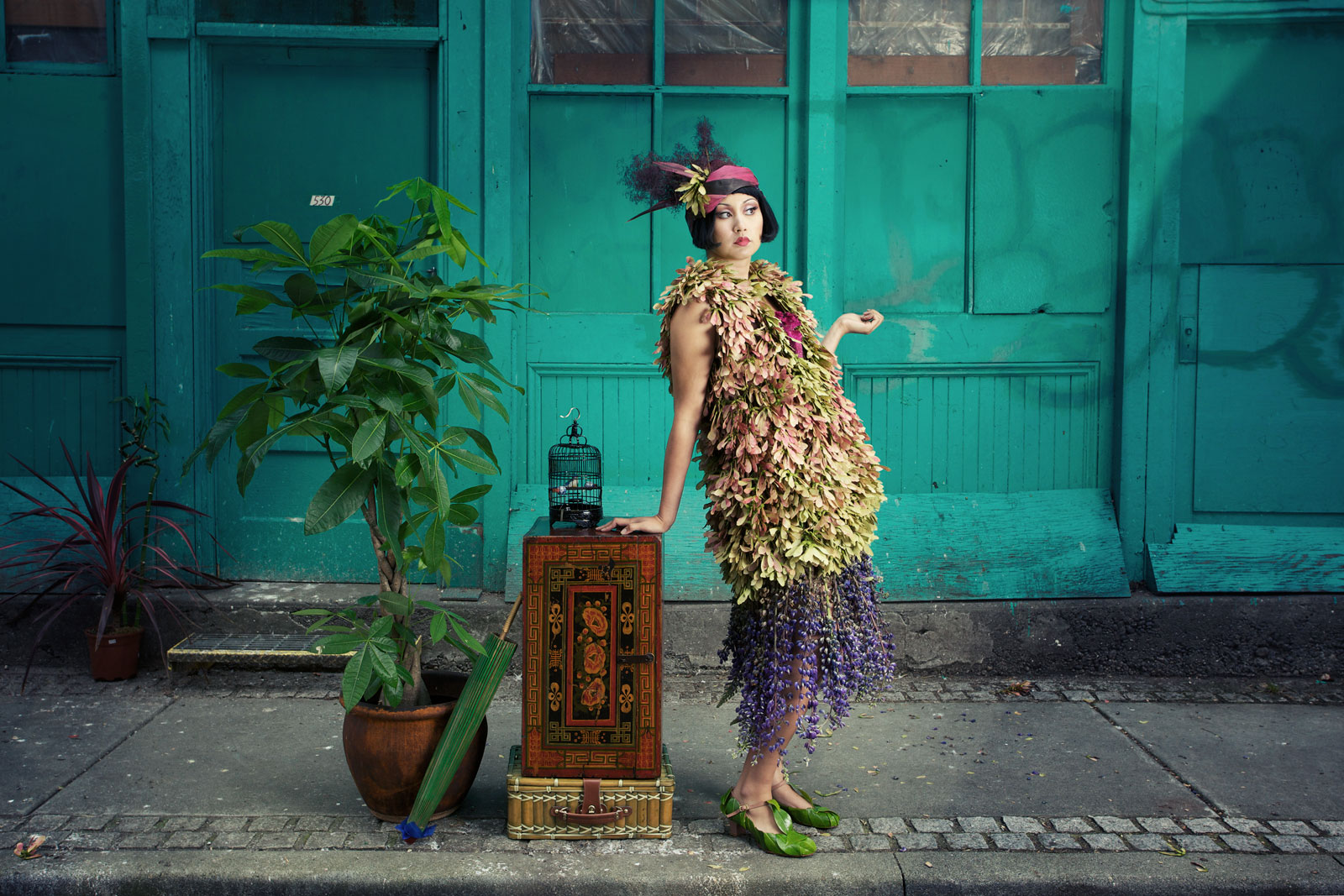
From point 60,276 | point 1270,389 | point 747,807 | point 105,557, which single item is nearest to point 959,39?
point 1270,389

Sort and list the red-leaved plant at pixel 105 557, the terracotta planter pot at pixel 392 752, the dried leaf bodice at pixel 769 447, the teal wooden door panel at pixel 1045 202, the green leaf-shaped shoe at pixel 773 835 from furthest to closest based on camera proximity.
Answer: the teal wooden door panel at pixel 1045 202 < the red-leaved plant at pixel 105 557 < the terracotta planter pot at pixel 392 752 < the green leaf-shaped shoe at pixel 773 835 < the dried leaf bodice at pixel 769 447

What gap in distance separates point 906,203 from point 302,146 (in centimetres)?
289

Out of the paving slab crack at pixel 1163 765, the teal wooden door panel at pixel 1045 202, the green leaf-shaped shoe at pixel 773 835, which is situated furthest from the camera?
the teal wooden door panel at pixel 1045 202

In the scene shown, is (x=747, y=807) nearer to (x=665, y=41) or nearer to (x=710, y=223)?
(x=710, y=223)

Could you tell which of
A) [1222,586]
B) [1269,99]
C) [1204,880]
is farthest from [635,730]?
[1269,99]

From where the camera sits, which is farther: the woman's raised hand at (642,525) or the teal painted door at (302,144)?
the teal painted door at (302,144)

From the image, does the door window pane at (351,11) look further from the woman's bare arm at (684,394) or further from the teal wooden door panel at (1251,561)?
the teal wooden door panel at (1251,561)

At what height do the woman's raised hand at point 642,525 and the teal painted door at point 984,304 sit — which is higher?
the teal painted door at point 984,304

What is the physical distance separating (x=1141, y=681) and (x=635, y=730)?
2777mm

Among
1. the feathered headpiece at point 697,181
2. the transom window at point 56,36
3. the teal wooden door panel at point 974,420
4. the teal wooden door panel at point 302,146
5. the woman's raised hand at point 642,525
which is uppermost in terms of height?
the transom window at point 56,36

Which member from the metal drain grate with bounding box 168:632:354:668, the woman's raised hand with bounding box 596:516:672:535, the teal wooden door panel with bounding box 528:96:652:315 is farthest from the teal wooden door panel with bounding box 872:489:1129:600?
the metal drain grate with bounding box 168:632:354:668

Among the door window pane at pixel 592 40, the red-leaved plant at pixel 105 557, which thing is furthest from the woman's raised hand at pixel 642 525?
the door window pane at pixel 592 40

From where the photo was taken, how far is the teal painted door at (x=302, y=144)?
4906 millimetres

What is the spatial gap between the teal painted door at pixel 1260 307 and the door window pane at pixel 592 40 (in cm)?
260
